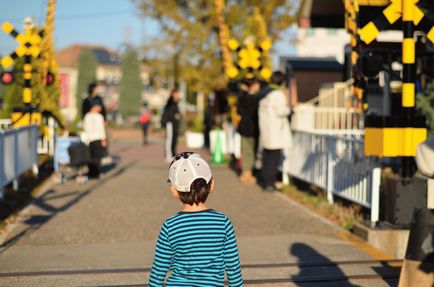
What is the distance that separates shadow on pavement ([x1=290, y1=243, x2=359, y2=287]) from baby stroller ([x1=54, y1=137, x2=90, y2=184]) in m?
6.79

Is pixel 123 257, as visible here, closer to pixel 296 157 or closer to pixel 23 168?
pixel 23 168

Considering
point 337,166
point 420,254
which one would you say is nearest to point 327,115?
point 337,166

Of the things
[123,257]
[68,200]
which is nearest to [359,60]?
[123,257]

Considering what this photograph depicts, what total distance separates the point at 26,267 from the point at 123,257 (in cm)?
96

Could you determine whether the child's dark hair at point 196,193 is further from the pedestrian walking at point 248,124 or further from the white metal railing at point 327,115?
the white metal railing at point 327,115

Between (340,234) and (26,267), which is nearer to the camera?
(26,267)

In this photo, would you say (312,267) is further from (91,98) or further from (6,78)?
(91,98)

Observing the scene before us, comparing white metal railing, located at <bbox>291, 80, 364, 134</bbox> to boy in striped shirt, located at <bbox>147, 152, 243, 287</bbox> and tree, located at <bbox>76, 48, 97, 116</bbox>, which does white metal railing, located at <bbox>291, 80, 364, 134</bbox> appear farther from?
tree, located at <bbox>76, 48, 97, 116</bbox>

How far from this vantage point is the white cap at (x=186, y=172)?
3928 mm

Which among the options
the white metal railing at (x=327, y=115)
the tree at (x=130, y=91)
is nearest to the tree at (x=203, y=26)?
the white metal railing at (x=327, y=115)

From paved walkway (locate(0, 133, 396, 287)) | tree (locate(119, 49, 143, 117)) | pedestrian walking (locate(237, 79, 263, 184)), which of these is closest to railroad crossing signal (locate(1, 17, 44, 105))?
paved walkway (locate(0, 133, 396, 287))

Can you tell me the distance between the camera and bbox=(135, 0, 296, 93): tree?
33312 millimetres

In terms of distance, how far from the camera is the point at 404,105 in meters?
8.10

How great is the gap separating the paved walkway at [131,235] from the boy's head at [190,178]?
2871mm
